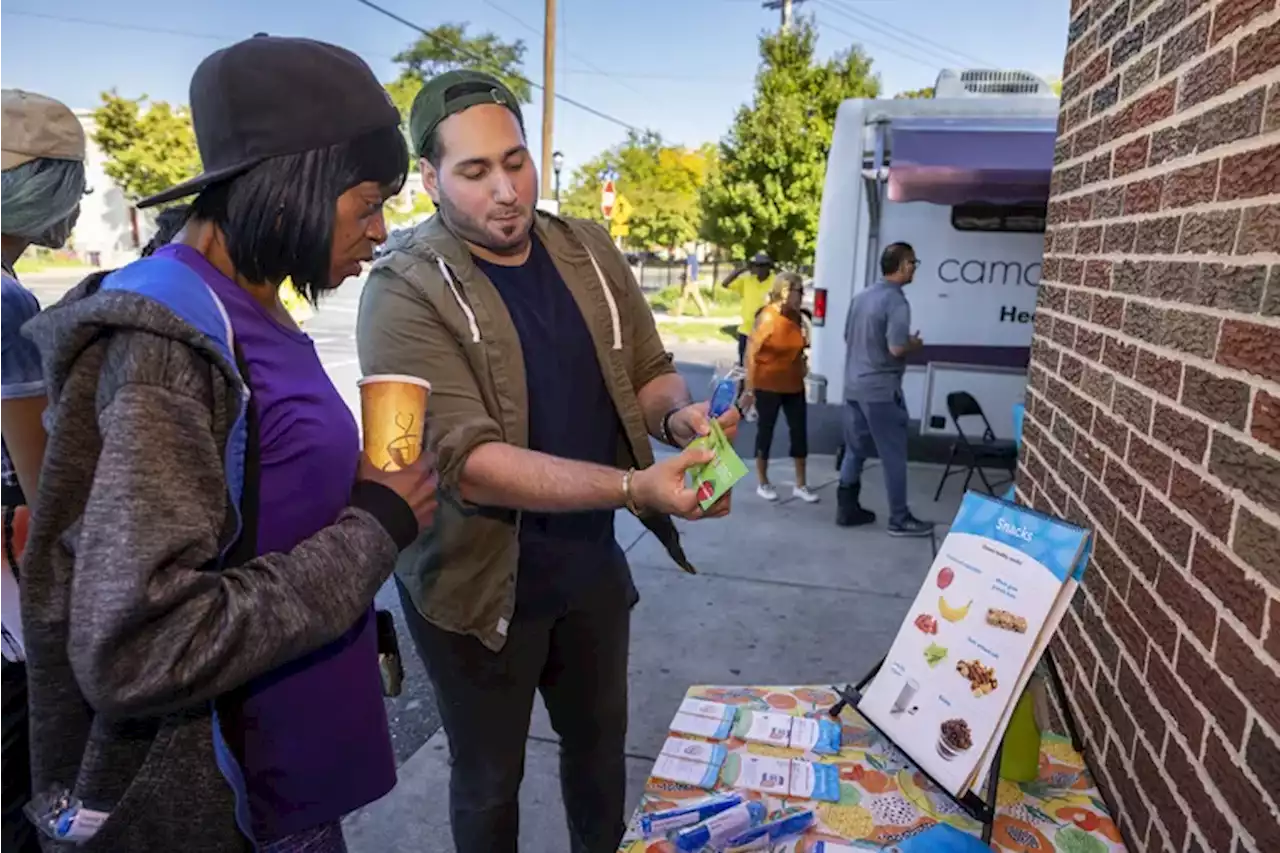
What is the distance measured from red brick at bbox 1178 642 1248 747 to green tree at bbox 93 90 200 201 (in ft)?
102

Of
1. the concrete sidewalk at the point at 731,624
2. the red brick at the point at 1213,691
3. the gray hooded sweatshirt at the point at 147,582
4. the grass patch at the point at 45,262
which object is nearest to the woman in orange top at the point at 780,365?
the concrete sidewalk at the point at 731,624

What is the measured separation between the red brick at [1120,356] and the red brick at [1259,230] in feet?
1.50

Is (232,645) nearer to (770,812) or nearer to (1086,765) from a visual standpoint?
(770,812)

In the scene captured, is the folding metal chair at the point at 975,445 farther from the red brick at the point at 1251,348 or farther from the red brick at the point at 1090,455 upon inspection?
the red brick at the point at 1251,348

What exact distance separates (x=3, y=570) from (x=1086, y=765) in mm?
2278

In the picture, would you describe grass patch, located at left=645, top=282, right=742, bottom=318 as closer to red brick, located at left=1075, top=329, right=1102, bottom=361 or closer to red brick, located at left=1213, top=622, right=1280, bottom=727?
red brick, located at left=1075, top=329, right=1102, bottom=361

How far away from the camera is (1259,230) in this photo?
1.25 meters

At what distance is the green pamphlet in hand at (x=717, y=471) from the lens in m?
1.60

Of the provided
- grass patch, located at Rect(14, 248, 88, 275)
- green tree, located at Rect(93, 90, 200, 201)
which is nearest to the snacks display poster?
green tree, located at Rect(93, 90, 200, 201)

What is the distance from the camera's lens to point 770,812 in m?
1.64

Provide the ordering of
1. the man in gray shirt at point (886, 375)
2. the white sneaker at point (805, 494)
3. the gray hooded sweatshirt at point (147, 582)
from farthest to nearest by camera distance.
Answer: the white sneaker at point (805, 494)
the man in gray shirt at point (886, 375)
the gray hooded sweatshirt at point (147, 582)

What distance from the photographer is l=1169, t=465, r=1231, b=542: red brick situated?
1.33m

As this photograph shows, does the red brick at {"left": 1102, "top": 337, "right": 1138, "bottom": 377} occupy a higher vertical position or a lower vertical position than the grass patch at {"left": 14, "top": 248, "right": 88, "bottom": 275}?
higher

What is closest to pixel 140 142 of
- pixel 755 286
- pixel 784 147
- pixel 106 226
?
pixel 106 226
